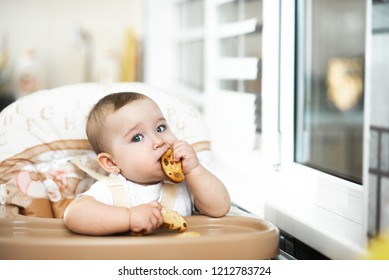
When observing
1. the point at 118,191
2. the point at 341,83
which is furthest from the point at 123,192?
the point at 341,83

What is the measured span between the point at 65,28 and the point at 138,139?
177cm

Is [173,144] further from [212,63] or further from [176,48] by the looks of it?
[176,48]

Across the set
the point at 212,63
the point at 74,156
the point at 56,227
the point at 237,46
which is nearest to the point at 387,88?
the point at 56,227

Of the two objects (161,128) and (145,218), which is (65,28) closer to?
(161,128)

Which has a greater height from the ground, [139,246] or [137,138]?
[137,138]

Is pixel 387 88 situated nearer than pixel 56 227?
Yes

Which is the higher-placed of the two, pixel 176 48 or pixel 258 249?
pixel 176 48

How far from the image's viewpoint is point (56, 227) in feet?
2.80

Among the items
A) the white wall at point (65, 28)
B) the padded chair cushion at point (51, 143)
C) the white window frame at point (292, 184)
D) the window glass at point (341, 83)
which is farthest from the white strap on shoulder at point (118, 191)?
the white wall at point (65, 28)

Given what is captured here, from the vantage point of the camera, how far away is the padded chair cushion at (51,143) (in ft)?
3.33

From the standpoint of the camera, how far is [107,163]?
0.94 metres

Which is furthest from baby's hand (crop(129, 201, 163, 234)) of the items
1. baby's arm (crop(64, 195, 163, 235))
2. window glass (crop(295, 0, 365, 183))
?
window glass (crop(295, 0, 365, 183))

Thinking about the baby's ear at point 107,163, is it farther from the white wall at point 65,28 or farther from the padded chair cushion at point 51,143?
the white wall at point 65,28

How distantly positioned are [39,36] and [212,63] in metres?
1.04
